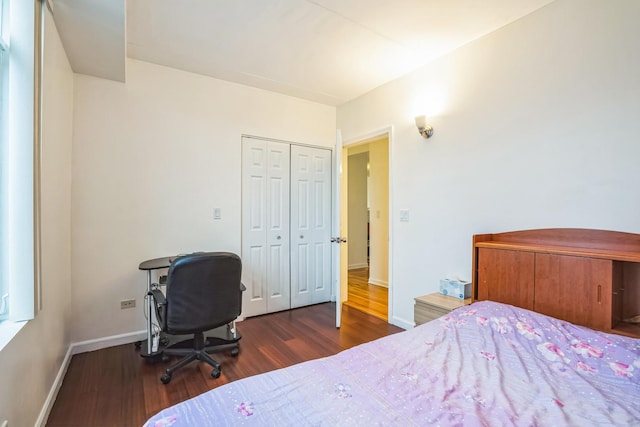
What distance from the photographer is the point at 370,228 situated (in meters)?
5.17

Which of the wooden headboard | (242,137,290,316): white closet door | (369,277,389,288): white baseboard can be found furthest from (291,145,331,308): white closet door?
the wooden headboard

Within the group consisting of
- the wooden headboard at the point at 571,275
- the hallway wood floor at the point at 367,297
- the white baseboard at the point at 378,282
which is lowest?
the hallway wood floor at the point at 367,297

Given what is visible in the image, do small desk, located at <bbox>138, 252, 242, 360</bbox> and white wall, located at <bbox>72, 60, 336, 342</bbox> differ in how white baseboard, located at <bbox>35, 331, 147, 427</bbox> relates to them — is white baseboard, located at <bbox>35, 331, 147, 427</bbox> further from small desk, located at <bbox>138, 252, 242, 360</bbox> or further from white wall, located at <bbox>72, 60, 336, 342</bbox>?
small desk, located at <bbox>138, 252, 242, 360</bbox>

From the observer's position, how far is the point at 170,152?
2.94 metres

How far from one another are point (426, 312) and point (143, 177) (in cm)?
285

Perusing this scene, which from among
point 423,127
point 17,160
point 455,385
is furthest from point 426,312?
point 17,160

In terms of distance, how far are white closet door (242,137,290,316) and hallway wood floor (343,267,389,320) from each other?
99 centimetres

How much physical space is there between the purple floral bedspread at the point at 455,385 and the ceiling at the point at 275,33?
7.02ft

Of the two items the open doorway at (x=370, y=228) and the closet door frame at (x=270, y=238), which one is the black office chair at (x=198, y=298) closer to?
the closet door frame at (x=270, y=238)

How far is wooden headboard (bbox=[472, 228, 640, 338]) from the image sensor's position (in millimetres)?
1602

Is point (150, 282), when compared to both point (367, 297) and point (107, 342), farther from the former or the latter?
point (367, 297)

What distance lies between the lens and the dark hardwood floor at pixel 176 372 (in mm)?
1837

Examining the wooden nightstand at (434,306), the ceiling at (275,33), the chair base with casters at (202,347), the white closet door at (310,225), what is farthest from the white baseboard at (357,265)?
the ceiling at (275,33)

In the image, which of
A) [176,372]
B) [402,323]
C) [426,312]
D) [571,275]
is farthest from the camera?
[402,323]
